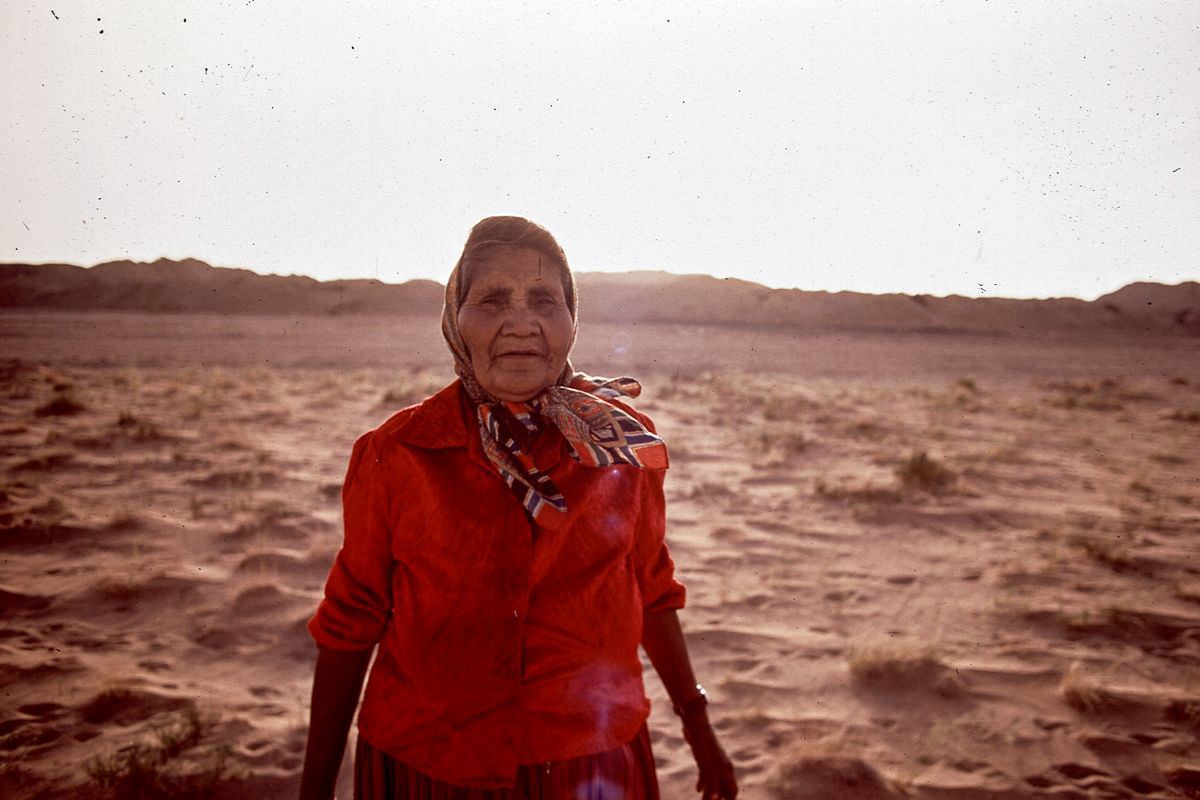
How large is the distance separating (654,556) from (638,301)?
3095 inches

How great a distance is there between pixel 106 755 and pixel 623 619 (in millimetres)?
2989

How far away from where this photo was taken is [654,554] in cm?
190

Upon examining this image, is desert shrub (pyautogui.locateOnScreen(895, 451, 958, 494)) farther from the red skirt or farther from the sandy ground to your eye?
the red skirt

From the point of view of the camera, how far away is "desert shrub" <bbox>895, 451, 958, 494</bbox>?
28.1ft

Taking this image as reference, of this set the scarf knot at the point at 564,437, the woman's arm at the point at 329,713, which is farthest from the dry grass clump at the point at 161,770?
the scarf knot at the point at 564,437

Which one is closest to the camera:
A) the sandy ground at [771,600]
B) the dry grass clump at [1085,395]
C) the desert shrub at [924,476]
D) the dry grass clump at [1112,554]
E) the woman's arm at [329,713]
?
the woman's arm at [329,713]

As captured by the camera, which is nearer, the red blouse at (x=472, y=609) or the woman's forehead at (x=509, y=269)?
the red blouse at (x=472, y=609)

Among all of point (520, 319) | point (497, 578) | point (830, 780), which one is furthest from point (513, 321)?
point (830, 780)

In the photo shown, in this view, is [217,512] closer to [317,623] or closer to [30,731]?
[30,731]

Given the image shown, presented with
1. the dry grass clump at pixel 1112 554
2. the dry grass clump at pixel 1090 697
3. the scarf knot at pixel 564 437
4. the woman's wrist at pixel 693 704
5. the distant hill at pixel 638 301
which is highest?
the distant hill at pixel 638 301

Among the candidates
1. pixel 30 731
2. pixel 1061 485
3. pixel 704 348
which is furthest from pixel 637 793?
pixel 704 348

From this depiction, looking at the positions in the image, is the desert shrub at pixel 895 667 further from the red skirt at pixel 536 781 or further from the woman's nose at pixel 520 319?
the woman's nose at pixel 520 319

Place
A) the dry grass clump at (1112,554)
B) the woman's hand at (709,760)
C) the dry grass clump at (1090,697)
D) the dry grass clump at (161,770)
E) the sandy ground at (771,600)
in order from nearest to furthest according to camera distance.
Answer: the woman's hand at (709,760) < the dry grass clump at (161,770) < the sandy ground at (771,600) < the dry grass clump at (1090,697) < the dry grass clump at (1112,554)

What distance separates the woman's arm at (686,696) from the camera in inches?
79.0
